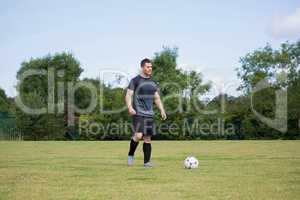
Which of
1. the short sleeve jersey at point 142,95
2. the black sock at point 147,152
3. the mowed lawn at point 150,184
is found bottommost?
the mowed lawn at point 150,184

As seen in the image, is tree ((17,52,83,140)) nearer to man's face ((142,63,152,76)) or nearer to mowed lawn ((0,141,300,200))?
man's face ((142,63,152,76))

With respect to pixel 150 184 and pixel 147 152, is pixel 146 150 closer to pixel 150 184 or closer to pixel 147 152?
pixel 147 152

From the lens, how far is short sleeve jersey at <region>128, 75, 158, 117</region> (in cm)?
1045

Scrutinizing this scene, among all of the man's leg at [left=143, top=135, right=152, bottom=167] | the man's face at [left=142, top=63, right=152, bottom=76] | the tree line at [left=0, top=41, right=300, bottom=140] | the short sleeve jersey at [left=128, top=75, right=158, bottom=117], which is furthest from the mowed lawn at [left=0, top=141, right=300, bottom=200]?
the tree line at [left=0, top=41, right=300, bottom=140]

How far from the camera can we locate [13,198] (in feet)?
18.8

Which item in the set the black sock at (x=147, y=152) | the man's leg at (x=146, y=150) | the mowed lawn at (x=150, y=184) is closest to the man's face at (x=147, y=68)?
the man's leg at (x=146, y=150)

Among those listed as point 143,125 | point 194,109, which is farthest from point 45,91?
point 143,125

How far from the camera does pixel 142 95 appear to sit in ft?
34.4

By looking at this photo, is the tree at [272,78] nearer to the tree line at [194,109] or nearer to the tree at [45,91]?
the tree line at [194,109]

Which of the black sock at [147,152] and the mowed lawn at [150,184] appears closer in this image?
the mowed lawn at [150,184]

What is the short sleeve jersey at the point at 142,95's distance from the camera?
10.4 metres

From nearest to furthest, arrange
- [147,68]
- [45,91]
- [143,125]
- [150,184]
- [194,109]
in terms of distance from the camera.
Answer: [150,184] → [143,125] → [147,68] → [194,109] → [45,91]

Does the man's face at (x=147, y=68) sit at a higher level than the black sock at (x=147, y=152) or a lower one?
higher

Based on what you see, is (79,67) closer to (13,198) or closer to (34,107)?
(34,107)
